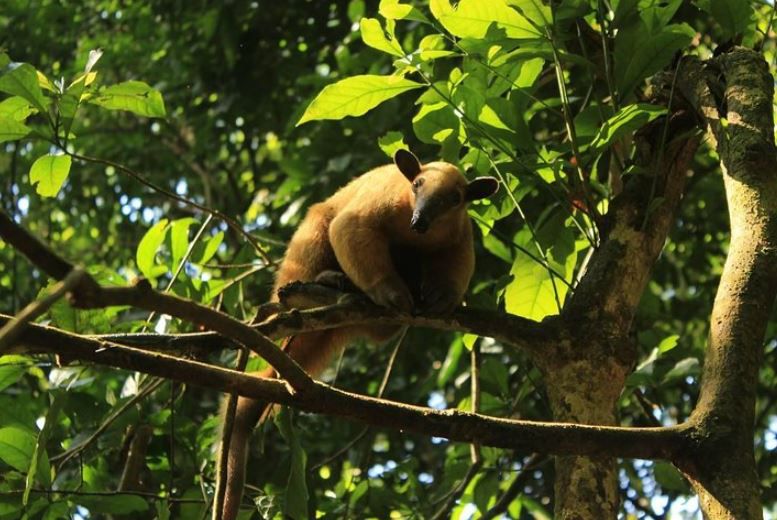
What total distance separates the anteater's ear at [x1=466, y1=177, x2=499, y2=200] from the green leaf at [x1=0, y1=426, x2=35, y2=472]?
7.04 ft

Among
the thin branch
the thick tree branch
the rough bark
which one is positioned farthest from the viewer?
the rough bark

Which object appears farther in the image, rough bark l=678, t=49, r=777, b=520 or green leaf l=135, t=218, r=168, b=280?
green leaf l=135, t=218, r=168, b=280

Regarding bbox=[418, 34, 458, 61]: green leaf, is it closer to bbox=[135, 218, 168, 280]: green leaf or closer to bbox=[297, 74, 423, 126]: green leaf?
bbox=[297, 74, 423, 126]: green leaf

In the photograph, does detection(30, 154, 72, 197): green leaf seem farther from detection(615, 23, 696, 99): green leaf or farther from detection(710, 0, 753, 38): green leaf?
detection(710, 0, 753, 38): green leaf

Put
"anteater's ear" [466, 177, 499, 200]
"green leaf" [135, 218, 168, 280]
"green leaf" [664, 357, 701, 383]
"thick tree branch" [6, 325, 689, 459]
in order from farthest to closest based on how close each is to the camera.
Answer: "green leaf" [664, 357, 701, 383], "green leaf" [135, 218, 168, 280], "anteater's ear" [466, 177, 499, 200], "thick tree branch" [6, 325, 689, 459]

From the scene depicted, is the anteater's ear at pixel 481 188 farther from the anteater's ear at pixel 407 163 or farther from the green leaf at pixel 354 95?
the green leaf at pixel 354 95

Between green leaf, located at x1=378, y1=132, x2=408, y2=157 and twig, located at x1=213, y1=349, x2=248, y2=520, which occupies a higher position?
green leaf, located at x1=378, y1=132, x2=408, y2=157

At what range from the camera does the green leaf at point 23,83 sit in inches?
140

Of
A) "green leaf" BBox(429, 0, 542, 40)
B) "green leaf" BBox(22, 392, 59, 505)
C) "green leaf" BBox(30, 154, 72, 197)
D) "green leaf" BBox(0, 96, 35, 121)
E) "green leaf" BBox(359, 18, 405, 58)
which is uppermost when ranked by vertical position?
"green leaf" BBox(359, 18, 405, 58)

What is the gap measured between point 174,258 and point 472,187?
1.47 meters

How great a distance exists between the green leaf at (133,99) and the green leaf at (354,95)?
2.15 ft

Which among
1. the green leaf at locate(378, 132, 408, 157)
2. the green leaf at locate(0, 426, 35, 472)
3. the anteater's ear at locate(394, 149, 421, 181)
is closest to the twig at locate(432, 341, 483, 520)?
the anteater's ear at locate(394, 149, 421, 181)

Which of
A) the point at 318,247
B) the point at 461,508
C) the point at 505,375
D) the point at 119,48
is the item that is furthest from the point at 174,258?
the point at 119,48

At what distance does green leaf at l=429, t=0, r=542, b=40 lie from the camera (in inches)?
137
